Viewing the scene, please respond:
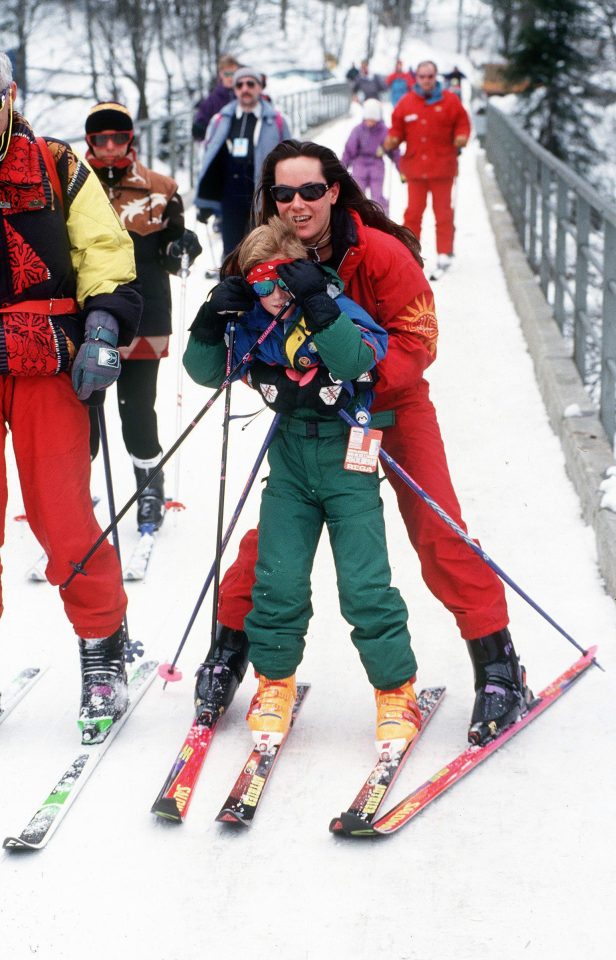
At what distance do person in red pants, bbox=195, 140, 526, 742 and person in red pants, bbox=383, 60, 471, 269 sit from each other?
6968 mm

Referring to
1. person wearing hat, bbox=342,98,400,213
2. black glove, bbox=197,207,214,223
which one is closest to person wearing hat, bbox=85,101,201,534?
black glove, bbox=197,207,214,223

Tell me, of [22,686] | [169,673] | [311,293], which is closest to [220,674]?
[169,673]

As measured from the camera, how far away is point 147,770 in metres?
3.05

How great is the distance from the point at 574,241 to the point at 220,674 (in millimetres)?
6351

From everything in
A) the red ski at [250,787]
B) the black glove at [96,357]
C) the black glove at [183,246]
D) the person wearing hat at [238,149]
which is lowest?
the red ski at [250,787]

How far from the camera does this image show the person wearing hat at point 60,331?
9.61 ft

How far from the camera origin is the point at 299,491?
10.2ft

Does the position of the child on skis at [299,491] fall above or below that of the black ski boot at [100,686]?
above

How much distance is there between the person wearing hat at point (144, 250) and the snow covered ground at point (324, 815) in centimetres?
52

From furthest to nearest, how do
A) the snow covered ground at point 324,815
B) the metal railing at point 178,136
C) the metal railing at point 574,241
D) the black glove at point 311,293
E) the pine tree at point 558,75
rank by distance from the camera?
the pine tree at point 558,75, the metal railing at point 178,136, the metal railing at point 574,241, the black glove at point 311,293, the snow covered ground at point 324,815

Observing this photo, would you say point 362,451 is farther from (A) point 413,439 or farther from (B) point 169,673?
(B) point 169,673

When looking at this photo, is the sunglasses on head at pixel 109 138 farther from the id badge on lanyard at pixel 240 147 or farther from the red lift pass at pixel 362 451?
the id badge on lanyard at pixel 240 147

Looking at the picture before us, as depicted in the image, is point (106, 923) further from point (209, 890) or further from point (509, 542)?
point (509, 542)

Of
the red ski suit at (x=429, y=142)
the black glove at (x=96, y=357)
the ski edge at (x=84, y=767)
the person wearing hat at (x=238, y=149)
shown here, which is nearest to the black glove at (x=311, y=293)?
the black glove at (x=96, y=357)
